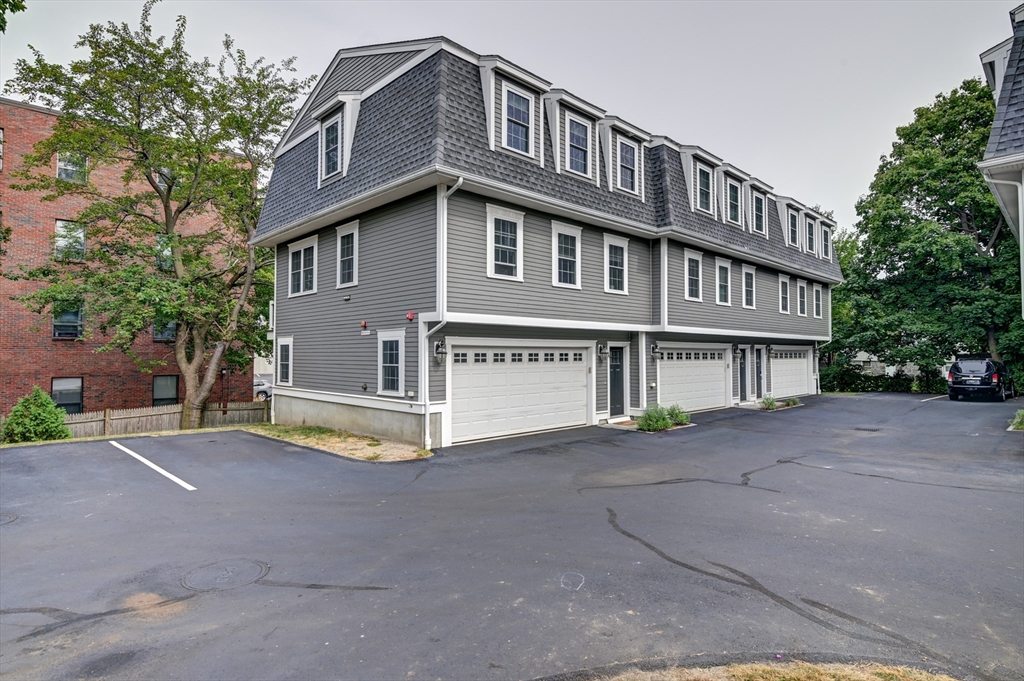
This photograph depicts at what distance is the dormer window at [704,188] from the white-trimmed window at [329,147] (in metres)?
11.5

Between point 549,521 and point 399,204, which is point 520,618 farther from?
point 399,204

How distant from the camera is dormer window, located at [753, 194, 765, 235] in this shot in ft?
65.0

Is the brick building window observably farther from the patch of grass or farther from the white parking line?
the patch of grass

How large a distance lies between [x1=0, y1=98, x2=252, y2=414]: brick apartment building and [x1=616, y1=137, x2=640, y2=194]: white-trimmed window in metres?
17.3

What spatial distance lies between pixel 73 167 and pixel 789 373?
32136 mm

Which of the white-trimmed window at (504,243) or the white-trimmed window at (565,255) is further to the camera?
the white-trimmed window at (565,255)

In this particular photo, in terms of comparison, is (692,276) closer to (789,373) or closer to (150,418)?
(789,373)

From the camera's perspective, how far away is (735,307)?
19.0 meters

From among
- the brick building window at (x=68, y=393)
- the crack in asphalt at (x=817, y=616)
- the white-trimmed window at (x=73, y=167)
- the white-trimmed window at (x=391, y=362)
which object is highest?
the white-trimmed window at (x=73, y=167)

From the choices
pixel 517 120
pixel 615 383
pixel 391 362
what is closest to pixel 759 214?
pixel 615 383

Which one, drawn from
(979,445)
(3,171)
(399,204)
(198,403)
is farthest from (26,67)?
(979,445)

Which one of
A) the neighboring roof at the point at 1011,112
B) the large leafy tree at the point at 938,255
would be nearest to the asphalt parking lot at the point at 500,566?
the neighboring roof at the point at 1011,112

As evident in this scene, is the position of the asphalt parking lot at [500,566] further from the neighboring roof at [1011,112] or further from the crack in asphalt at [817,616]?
the neighboring roof at [1011,112]

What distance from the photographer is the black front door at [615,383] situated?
15305mm
